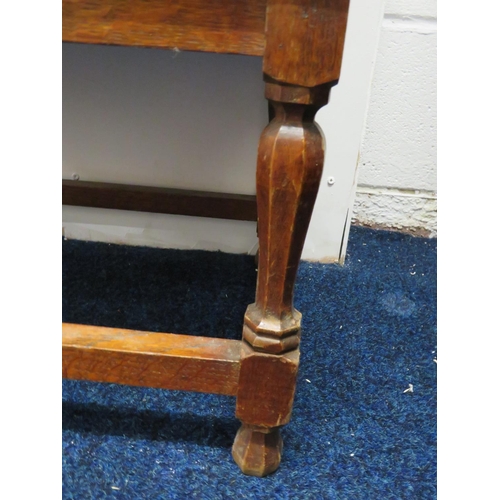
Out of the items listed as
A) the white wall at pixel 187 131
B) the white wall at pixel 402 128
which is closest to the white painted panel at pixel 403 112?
the white wall at pixel 402 128

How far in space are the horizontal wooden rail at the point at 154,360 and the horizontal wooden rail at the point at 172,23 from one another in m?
0.28

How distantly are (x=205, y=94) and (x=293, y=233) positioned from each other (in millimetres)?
570

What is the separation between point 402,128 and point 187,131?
450 millimetres

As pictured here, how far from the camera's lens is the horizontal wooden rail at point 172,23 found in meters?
0.39

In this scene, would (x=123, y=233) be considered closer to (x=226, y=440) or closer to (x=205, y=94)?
(x=205, y=94)

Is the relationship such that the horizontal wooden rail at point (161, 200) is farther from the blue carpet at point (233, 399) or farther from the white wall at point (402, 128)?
the white wall at point (402, 128)

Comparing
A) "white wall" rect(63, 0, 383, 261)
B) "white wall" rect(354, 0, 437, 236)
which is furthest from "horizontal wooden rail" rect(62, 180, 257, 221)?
"white wall" rect(354, 0, 437, 236)

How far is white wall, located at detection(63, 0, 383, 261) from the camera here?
914 mm

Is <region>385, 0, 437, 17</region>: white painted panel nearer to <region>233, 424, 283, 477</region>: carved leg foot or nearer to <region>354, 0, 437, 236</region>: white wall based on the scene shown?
<region>354, 0, 437, 236</region>: white wall

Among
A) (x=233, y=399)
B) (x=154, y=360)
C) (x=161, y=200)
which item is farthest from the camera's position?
(x=161, y=200)

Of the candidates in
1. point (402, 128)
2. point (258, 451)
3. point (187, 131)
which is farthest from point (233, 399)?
point (402, 128)

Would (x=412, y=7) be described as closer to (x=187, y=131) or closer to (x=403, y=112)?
(x=403, y=112)

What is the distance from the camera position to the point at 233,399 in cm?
64

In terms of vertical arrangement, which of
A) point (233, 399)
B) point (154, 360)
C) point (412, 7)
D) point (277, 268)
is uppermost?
point (412, 7)
